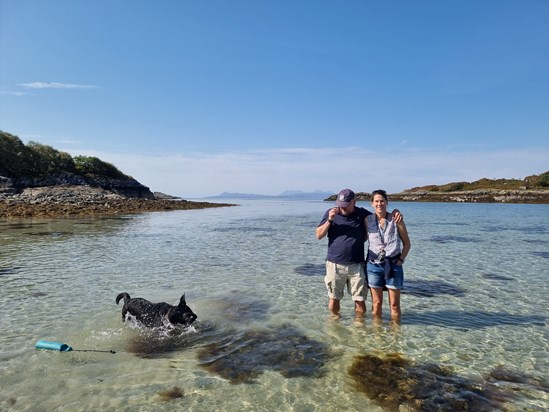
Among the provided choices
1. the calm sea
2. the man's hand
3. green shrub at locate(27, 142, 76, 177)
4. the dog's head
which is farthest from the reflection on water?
green shrub at locate(27, 142, 76, 177)

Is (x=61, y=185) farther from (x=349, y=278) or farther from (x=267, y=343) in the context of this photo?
(x=349, y=278)

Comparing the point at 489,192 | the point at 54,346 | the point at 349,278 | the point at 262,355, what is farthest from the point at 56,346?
the point at 489,192

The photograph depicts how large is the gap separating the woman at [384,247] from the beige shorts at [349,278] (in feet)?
0.68

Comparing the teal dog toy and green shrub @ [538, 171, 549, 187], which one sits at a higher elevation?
green shrub @ [538, 171, 549, 187]

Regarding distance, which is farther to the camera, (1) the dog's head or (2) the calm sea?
(1) the dog's head

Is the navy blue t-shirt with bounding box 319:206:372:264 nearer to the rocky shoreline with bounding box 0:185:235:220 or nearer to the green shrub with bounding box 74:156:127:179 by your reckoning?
the rocky shoreline with bounding box 0:185:235:220

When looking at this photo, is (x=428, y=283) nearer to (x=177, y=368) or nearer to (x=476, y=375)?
(x=476, y=375)

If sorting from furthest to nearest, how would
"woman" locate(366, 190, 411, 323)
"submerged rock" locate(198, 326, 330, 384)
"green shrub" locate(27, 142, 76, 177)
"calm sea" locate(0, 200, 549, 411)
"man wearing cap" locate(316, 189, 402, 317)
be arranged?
"green shrub" locate(27, 142, 76, 177) → "man wearing cap" locate(316, 189, 402, 317) → "woman" locate(366, 190, 411, 323) → "submerged rock" locate(198, 326, 330, 384) → "calm sea" locate(0, 200, 549, 411)

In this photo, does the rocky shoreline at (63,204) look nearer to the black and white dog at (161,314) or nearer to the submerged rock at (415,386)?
the black and white dog at (161,314)

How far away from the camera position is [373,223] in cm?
748

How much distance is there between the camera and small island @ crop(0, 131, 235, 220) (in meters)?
47.0

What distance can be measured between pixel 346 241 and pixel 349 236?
128mm

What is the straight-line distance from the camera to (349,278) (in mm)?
7895

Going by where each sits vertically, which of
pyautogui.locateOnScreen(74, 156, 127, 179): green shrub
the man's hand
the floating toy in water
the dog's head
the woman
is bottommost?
the floating toy in water
